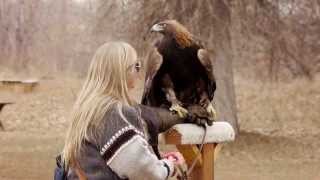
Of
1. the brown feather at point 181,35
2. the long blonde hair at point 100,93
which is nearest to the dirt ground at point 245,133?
the brown feather at point 181,35

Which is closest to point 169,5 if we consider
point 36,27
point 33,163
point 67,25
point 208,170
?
point 33,163

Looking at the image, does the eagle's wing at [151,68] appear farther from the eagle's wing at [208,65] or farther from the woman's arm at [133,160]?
the woman's arm at [133,160]

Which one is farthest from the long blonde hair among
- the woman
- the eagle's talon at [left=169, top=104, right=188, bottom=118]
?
the eagle's talon at [left=169, top=104, right=188, bottom=118]

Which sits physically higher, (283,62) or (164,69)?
(164,69)

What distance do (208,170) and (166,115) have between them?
649mm

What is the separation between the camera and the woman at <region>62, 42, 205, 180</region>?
3.06 metres

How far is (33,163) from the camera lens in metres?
11.8

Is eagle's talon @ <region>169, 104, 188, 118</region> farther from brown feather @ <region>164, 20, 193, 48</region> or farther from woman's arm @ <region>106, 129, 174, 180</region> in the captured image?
woman's arm @ <region>106, 129, 174, 180</region>

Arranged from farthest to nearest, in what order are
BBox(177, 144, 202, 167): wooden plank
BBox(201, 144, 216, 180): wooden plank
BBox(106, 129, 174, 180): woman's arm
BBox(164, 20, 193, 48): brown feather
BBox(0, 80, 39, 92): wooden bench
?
BBox(0, 80, 39, 92): wooden bench < BBox(201, 144, 216, 180): wooden plank < BBox(177, 144, 202, 167): wooden plank < BBox(164, 20, 193, 48): brown feather < BBox(106, 129, 174, 180): woman's arm

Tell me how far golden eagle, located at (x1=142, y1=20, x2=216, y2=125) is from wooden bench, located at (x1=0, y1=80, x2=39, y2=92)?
15.1 meters

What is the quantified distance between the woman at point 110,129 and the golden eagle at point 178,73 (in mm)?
1440

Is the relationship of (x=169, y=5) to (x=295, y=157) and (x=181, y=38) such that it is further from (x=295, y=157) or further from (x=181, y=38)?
(x=181, y=38)

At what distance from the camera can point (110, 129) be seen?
3070mm

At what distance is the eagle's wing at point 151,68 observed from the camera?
4.70 m
